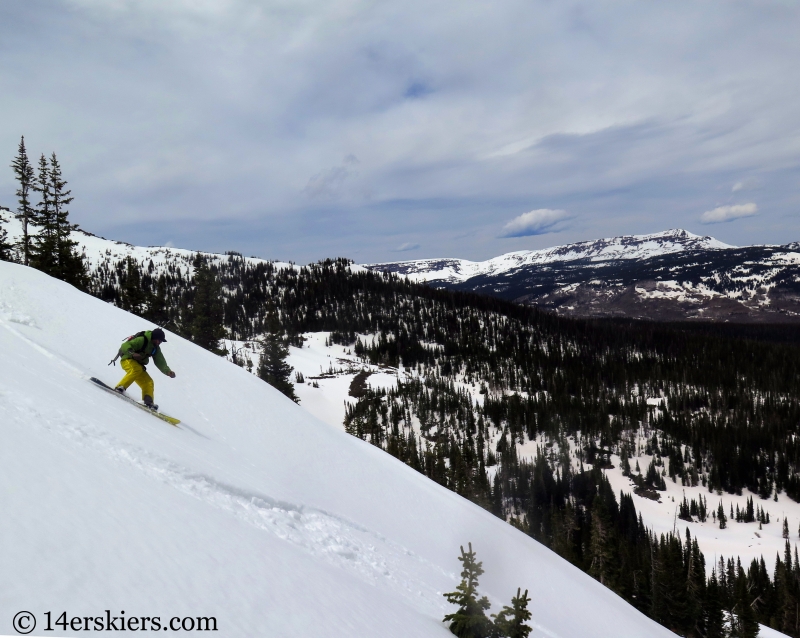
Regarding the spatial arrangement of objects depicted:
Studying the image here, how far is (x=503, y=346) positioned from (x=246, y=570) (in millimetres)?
183672

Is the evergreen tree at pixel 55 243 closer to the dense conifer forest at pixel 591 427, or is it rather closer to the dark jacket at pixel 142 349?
the dense conifer forest at pixel 591 427

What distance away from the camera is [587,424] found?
127812mm

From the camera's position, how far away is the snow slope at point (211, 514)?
4391mm

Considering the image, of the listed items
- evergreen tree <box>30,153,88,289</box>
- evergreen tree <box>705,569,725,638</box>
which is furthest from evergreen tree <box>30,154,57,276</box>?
evergreen tree <box>705,569,725,638</box>

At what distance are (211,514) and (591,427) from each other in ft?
450

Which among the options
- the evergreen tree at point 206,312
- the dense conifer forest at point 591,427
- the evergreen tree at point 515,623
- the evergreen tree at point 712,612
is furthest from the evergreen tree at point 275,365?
the evergreen tree at point 712,612

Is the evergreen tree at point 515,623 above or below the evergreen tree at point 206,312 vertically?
below

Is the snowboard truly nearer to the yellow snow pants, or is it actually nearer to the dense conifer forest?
the yellow snow pants

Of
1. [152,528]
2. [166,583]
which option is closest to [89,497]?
[152,528]

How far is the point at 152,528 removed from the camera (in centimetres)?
539

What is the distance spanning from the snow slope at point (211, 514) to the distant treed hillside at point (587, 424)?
138 feet

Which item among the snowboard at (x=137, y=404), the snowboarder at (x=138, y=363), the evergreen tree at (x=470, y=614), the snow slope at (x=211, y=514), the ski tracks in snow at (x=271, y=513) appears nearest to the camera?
the snow slope at (x=211, y=514)

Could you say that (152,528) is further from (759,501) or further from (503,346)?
(503,346)

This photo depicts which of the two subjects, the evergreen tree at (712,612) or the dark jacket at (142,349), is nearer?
the dark jacket at (142,349)
